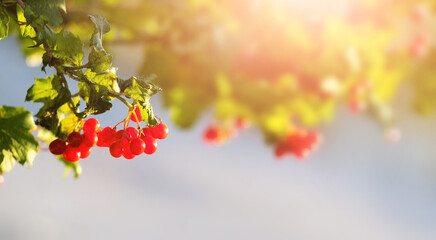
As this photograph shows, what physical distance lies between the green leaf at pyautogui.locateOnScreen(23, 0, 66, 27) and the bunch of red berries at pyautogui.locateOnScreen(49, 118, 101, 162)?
0.99 feet

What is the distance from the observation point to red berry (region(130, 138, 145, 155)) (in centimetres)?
138

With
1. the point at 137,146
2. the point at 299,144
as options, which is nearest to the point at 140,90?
the point at 137,146

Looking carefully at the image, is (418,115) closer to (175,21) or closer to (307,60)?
(307,60)

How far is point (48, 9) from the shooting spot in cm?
126

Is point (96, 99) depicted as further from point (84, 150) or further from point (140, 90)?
point (84, 150)

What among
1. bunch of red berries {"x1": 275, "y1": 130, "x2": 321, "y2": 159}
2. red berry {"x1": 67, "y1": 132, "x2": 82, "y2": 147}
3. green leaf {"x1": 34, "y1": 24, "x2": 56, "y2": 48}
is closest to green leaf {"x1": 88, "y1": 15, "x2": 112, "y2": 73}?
green leaf {"x1": 34, "y1": 24, "x2": 56, "y2": 48}

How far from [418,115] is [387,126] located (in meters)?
0.53

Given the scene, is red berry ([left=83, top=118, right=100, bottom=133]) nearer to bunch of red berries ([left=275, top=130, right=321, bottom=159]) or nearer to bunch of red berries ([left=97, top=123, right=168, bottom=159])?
bunch of red berries ([left=97, top=123, right=168, bottom=159])

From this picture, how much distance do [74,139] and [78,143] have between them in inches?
0.6

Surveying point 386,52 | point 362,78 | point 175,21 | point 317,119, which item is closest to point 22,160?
point 175,21

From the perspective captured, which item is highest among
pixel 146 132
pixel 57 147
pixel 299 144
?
pixel 299 144

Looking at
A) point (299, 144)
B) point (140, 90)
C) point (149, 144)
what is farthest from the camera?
point (299, 144)

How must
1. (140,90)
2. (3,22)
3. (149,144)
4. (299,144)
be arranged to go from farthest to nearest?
(299,144) → (149,144) → (3,22) → (140,90)

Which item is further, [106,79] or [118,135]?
[118,135]
